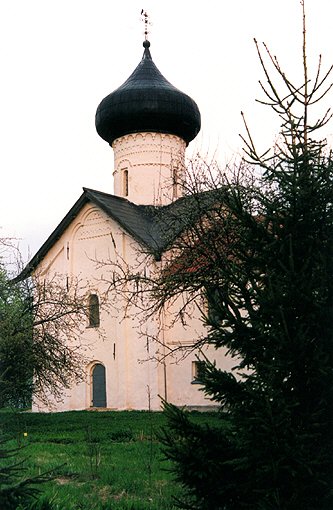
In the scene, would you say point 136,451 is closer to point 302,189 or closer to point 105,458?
point 105,458

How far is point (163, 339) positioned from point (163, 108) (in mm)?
8895

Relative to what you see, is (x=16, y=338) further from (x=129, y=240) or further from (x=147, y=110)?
(x=147, y=110)

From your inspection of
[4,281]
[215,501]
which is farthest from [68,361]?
[215,501]

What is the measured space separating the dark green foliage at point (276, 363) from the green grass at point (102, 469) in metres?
0.38

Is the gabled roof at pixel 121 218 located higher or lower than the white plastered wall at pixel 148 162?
lower

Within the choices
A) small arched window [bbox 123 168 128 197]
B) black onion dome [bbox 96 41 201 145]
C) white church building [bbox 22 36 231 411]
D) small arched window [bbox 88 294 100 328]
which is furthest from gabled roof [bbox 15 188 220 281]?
black onion dome [bbox 96 41 201 145]

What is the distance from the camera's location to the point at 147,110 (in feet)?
73.6

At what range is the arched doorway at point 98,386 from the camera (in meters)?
20.7

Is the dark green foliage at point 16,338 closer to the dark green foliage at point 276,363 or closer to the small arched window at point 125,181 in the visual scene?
the dark green foliage at point 276,363

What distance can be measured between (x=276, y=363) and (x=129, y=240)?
17.3 m

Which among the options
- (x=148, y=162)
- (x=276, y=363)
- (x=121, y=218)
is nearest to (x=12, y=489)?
(x=276, y=363)

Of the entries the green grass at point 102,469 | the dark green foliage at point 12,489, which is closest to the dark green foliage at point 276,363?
the green grass at point 102,469

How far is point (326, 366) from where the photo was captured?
3609mm

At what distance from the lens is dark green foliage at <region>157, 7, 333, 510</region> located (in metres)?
3.48
